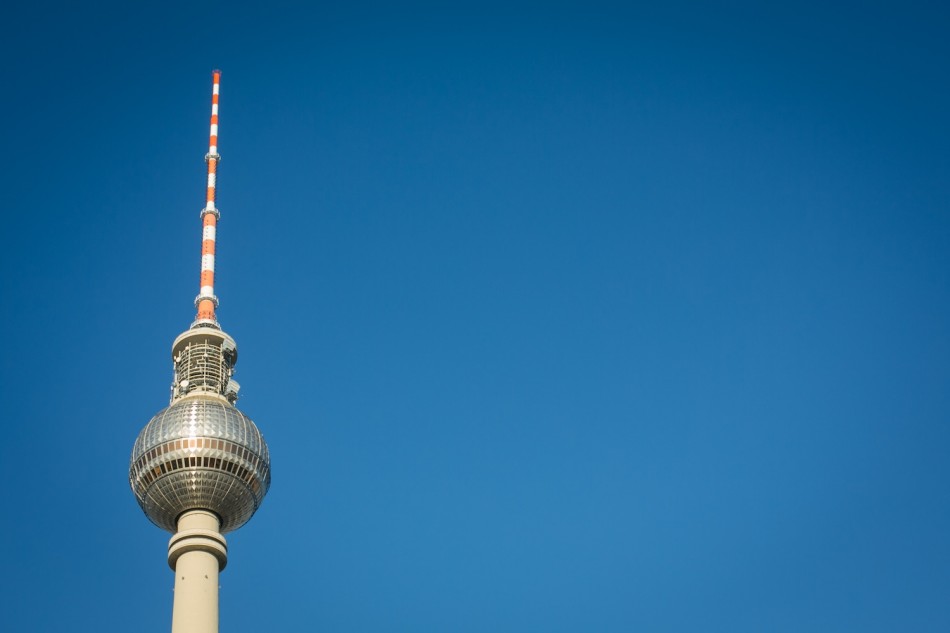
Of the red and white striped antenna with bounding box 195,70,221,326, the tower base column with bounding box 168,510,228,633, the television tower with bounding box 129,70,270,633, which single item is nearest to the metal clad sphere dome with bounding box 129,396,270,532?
the television tower with bounding box 129,70,270,633

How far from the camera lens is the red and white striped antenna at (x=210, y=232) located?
104 meters

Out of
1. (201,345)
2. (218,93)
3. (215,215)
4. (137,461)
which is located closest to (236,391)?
(201,345)

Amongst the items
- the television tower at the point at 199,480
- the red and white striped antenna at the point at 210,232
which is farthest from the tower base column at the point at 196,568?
the red and white striped antenna at the point at 210,232

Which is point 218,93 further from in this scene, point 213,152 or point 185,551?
point 185,551

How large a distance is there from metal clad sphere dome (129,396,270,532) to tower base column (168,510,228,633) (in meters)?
1.16

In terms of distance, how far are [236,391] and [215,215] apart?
18.4 m

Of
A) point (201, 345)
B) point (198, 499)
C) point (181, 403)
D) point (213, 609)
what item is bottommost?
point (213, 609)

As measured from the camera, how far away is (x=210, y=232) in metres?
110

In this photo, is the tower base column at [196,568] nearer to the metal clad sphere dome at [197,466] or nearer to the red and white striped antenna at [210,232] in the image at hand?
the metal clad sphere dome at [197,466]

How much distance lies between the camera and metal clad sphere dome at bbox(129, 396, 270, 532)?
8875cm

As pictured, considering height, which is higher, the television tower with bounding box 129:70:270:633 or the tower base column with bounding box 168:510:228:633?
the television tower with bounding box 129:70:270:633

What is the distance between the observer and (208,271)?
107 m

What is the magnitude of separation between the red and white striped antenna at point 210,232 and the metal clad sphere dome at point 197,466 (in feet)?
40.9

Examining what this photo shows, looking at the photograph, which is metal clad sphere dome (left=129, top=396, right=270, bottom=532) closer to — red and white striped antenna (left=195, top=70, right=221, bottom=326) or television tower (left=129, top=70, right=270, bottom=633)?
television tower (left=129, top=70, right=270, bottom=633)
